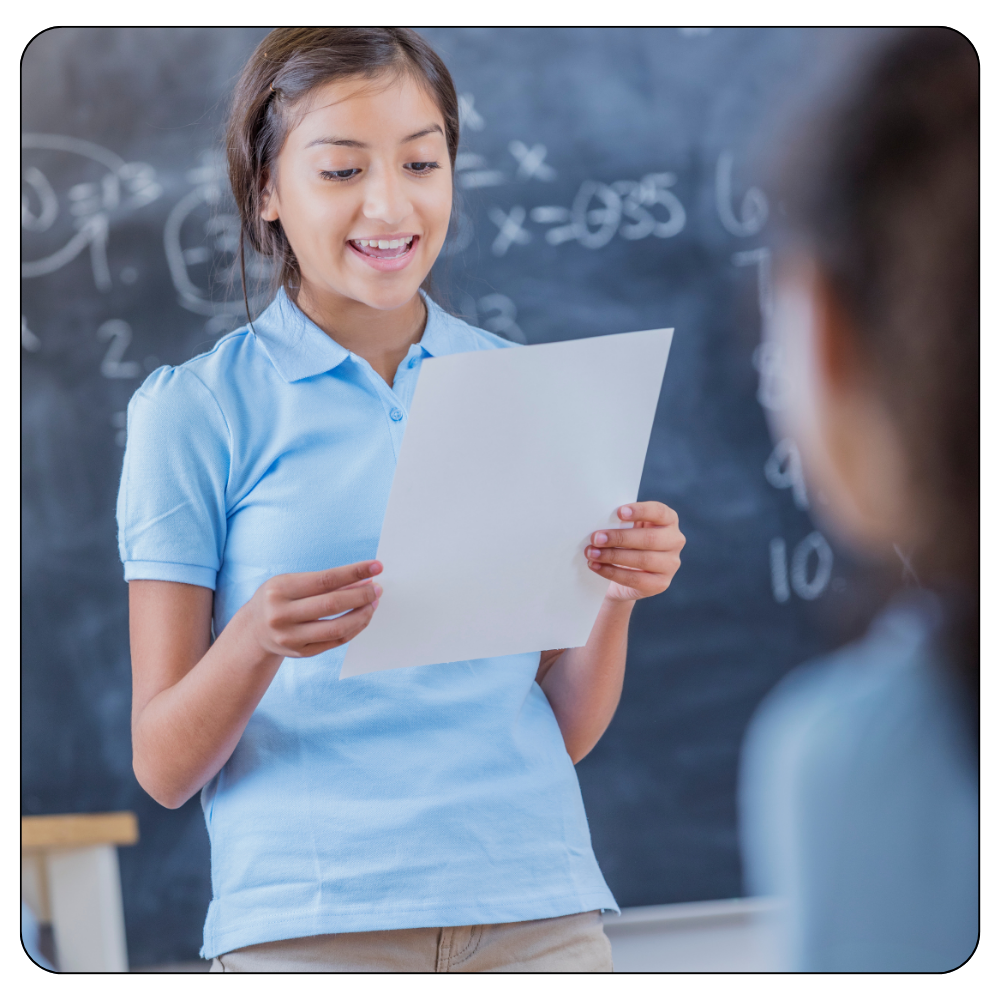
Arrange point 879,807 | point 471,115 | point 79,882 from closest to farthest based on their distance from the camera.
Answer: point 879,807, point 79,882, point 471,115

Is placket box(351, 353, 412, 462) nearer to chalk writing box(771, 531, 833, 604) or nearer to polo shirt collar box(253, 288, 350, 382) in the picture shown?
polo shirt collar box(253, 288, 350, 382)

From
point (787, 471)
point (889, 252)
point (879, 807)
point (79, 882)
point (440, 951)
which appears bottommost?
point (79, 882)

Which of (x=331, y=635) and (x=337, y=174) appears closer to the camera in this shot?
(x=331, y=635)

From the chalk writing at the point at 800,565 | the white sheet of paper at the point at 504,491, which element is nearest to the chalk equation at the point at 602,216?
the chalk writing at the point at 800,565

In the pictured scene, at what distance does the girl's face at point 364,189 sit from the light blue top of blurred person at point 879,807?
1.34 ft

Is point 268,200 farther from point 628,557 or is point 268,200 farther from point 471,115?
point 471,115

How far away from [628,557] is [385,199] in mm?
307

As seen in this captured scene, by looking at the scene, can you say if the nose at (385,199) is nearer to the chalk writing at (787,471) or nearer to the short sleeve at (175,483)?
the short sleeve at (175,483)

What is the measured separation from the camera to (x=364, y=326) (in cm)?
77

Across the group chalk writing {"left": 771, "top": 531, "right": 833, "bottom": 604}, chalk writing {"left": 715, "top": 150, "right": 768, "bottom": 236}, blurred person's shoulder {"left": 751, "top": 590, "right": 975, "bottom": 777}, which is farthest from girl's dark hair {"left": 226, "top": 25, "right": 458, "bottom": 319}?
chalk writing {"left": 771, "top": 531, "right": 833, "bottom": 604}

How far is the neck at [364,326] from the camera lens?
77 centimetres

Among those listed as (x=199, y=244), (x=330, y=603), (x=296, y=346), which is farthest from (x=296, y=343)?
(x=199, y=244)

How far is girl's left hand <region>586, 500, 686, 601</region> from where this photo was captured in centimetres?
71

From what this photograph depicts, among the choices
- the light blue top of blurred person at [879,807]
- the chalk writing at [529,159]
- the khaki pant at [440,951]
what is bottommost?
the khaki pant at [440,951]
